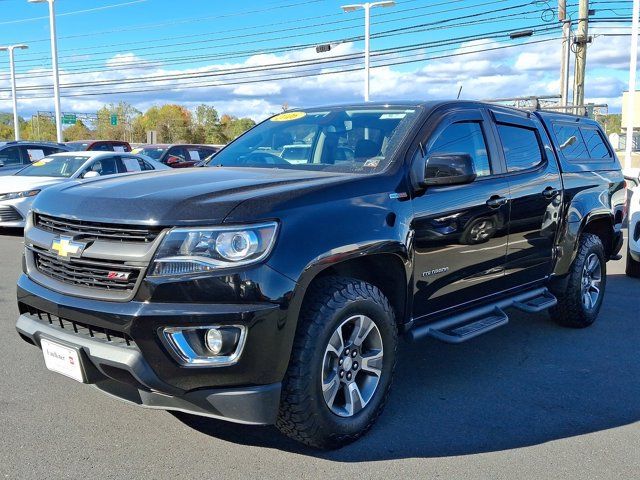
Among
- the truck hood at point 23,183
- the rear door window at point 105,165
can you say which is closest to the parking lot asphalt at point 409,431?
the truck hood at point 23,183

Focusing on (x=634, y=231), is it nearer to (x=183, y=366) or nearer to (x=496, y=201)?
(x=496, y=201)

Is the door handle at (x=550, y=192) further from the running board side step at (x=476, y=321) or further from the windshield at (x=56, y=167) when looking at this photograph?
the windshield at (x=56, y=167)

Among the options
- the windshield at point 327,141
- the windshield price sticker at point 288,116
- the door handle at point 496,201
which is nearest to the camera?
the windshield at point 327,141

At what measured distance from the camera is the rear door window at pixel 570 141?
5.69m

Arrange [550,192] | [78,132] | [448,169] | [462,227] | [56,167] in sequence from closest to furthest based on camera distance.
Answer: [448,169] → [462,227] → [550,192] → [56,167] → [78,132]

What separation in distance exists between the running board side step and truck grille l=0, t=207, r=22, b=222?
31.2 ft

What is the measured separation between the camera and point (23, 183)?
11.8 meters

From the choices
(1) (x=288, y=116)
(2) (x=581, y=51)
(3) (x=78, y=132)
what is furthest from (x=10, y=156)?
(3) (x=78, y=132)

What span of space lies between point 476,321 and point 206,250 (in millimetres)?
2322

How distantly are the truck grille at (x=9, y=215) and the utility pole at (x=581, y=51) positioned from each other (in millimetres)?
17134

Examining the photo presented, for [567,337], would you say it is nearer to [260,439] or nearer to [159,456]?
[260,439]

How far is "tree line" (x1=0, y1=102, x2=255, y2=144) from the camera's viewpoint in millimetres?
78375

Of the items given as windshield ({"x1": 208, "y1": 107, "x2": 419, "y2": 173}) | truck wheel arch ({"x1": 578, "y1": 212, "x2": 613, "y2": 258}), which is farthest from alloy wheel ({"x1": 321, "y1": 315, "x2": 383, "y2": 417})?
truck wheel arch ({"x1": 578, "y1": 212, "x2": 613, "y2": 258})

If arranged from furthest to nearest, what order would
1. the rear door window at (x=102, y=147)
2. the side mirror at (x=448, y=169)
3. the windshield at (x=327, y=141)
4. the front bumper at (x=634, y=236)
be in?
the rear door window at (x=102, y=147) < the front bumper at (x=634, y=236) < the windshield at (x=327, y=141) < the side mirror at (x=448, y=169)
